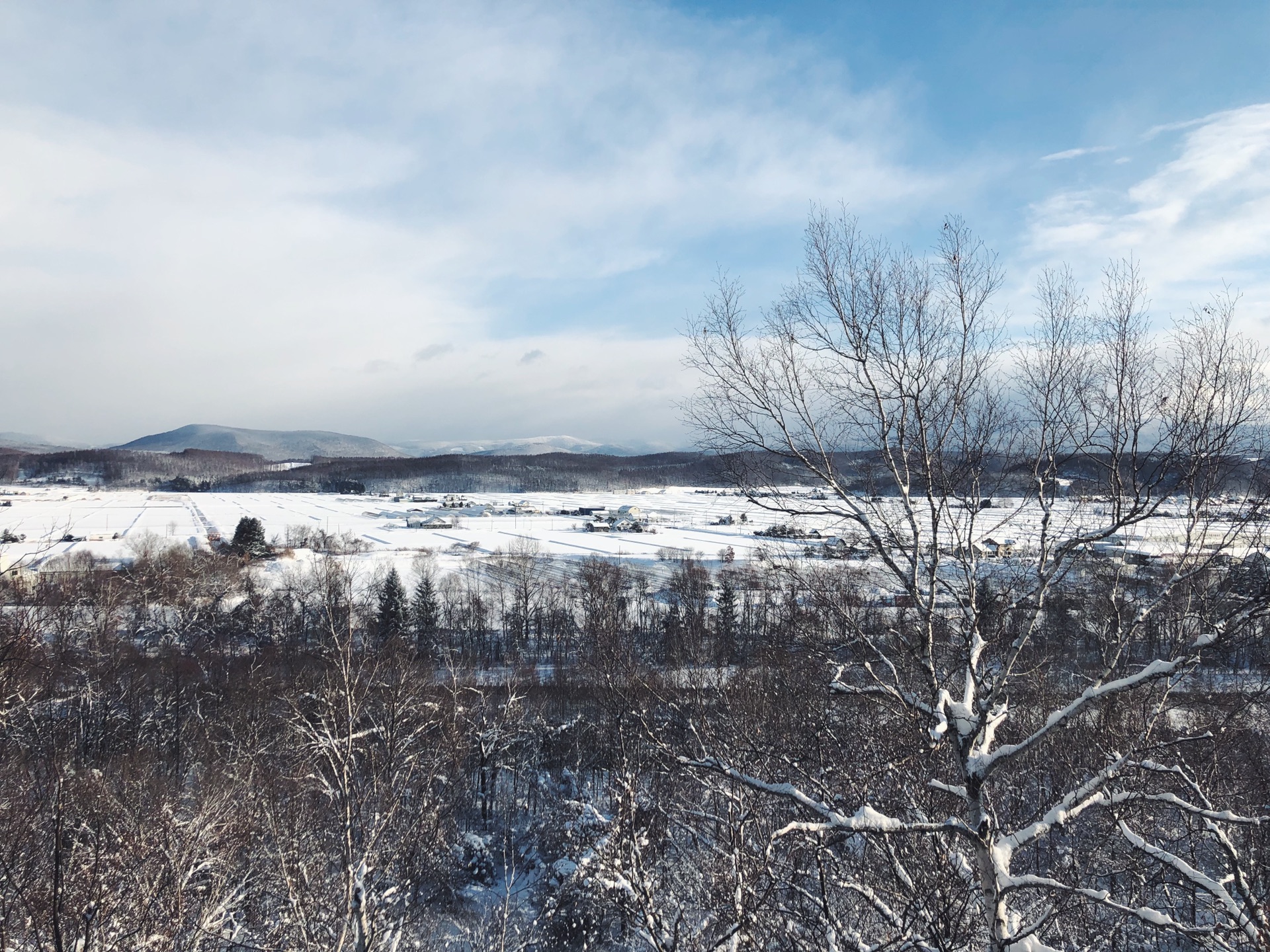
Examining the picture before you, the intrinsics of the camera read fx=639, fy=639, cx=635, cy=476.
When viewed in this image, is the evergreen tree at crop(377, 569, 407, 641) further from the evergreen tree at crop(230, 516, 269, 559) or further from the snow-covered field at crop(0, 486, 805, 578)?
the evergreen tree at crop(230, 516, 269, 559)

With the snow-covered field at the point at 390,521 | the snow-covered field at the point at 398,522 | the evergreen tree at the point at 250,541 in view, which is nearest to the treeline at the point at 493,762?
the evergreen tree at the point at 250,541

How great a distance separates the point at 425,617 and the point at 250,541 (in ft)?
67.3

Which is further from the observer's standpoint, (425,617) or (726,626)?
(425,617)

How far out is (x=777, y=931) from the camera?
647 centimetres

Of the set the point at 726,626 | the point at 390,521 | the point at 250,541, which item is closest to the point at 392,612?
the point at 726,626

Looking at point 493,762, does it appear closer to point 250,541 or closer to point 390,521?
point 250,541

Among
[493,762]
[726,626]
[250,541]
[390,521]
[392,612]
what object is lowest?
[493,762]

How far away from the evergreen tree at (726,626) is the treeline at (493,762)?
18cm

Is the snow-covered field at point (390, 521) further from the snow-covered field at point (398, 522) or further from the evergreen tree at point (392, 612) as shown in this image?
the evergreen tree at point (392, 612)

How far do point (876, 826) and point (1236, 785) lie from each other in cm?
1377

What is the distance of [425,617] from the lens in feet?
111

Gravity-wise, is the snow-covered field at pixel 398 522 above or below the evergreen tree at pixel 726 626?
above

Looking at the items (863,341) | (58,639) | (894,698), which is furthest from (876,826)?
(58,639)

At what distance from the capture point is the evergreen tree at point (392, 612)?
33344mm
